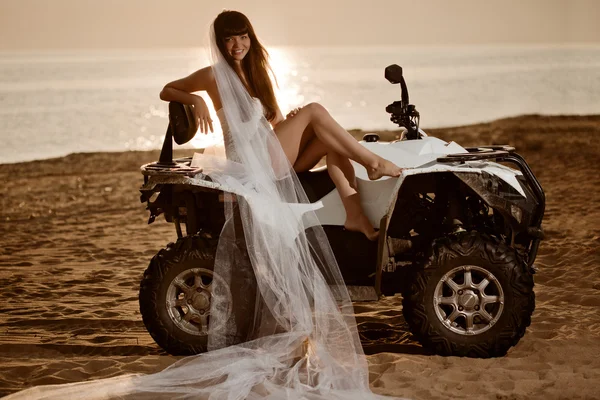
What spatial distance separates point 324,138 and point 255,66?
0.52 metres

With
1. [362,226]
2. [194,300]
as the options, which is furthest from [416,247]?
[194,300]

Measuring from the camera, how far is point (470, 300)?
4121mm

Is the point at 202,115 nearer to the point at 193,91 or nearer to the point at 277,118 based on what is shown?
the point at 193,91

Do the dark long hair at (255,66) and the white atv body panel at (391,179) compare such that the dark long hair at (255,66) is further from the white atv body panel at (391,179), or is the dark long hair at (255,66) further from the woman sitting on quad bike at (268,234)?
the white atv body panel at (391,179)

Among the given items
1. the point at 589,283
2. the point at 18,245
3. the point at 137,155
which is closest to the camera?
the point at 589,283

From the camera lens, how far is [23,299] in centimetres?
575

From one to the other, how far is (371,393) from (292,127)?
1.35 metres

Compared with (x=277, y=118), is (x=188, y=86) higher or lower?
higher

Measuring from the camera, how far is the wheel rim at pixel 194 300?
4.20 meters

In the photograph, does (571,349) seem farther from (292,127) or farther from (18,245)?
(18,245)

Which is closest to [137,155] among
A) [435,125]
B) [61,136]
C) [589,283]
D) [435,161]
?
[61,136]

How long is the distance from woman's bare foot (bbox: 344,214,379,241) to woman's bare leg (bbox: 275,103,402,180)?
223 millimetres

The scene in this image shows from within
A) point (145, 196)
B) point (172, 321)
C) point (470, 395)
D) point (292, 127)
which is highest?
point (292, 127)

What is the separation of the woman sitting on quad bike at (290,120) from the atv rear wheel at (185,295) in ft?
1.88
